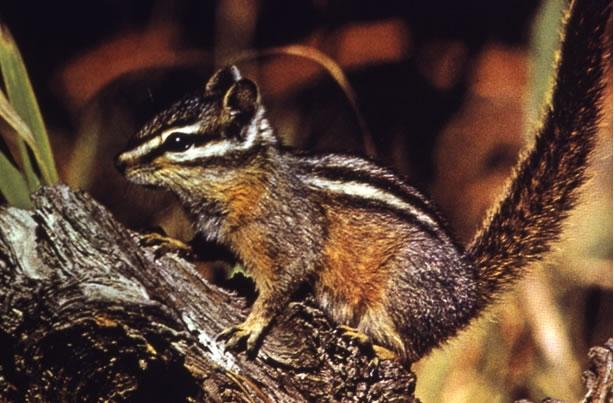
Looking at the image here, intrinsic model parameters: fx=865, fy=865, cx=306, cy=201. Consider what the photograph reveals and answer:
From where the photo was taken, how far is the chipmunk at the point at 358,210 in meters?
1.37

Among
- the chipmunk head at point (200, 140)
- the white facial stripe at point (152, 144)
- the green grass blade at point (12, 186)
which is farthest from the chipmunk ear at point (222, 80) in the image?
the green grass blade at point (12, 186)

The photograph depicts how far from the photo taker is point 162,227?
1.49 m

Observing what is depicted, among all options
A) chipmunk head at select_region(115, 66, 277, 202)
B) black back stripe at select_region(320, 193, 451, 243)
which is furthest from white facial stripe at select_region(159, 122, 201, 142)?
black back stripe at select_region(320, 193, 451, 243)

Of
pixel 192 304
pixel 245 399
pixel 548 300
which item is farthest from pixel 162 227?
pixel 548 300

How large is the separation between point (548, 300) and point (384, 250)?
36 centimetres

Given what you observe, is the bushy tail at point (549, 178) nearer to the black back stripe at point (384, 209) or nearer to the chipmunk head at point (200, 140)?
the black back stripe at point (384, 209)

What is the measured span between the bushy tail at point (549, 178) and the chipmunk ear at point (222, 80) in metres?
0.51

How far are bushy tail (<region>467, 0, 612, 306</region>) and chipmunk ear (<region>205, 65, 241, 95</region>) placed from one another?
1.68ft

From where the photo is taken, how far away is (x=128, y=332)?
4.41 ft

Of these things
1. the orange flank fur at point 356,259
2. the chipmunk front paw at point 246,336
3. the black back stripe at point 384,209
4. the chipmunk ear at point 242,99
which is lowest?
the chipmunk front paw at point 246,336

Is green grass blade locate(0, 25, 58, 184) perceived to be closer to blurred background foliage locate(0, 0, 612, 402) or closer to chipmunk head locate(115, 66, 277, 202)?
blurred background foliage locate(0, 0, 612, 402)

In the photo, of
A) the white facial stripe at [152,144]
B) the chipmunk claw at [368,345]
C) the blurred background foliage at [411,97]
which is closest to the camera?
the white facial stripe at [152,144]

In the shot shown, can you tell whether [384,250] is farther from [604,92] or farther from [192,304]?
[604,92]

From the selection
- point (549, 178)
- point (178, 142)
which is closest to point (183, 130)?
point (178, 142)
